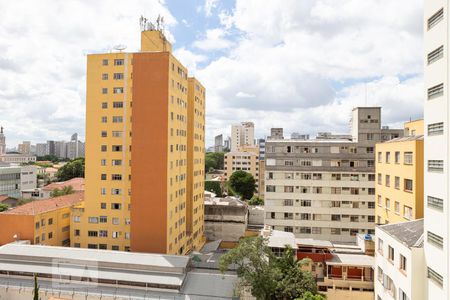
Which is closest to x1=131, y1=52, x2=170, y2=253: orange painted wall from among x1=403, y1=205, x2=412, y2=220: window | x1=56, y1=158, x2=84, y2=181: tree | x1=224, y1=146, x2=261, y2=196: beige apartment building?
x1=403, y1=205, x2=412, y2=220: window

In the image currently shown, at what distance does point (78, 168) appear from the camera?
101 metres

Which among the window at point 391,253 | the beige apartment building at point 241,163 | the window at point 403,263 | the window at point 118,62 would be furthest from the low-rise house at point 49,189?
the window at point 403,263

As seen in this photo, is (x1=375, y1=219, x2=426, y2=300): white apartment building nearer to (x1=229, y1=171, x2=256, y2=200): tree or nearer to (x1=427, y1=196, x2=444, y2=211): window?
(x1=427, y1=196, x2=444, y2=211): window

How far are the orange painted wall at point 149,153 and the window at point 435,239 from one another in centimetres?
2753

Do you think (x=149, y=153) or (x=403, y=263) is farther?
(x=149, y=153)

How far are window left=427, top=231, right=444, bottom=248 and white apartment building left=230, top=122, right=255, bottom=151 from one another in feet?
560

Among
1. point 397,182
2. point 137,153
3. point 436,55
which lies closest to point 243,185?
point 137,153

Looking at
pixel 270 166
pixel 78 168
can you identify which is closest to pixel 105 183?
pixel 270 166

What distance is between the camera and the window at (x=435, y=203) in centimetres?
1702

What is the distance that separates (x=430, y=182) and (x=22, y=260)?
131 feet

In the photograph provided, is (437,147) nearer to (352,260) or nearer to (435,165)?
(435,165)

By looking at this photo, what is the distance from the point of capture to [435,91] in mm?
18094

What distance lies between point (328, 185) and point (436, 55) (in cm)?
3265

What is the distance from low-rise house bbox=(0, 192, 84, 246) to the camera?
1578 inches
